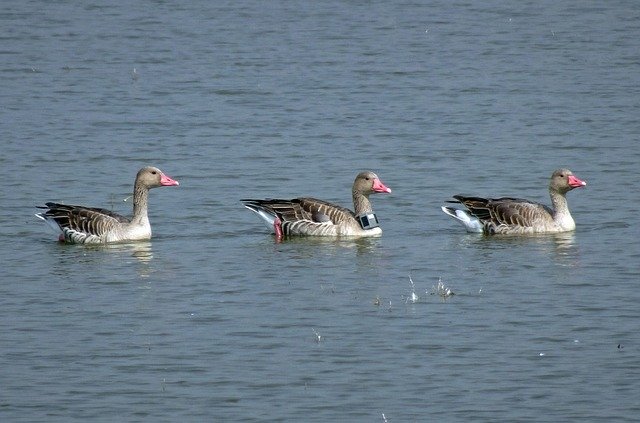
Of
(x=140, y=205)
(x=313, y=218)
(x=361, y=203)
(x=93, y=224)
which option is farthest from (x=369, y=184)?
(x=93, y=224)

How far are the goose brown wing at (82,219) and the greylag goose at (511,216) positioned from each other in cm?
431

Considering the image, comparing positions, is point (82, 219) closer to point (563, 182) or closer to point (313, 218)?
point (313, 218)

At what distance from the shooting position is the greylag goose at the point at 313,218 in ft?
65.5

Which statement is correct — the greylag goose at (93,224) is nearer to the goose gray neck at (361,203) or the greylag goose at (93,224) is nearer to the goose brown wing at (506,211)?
the goose gray neck at (361,203)

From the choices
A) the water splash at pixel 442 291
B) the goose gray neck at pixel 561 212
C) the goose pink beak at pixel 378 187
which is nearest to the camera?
the water splash at pixel 442 291

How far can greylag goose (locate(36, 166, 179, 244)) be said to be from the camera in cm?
1934

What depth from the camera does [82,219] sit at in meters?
19.3

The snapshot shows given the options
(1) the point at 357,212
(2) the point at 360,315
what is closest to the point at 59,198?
(1) the point at 357,212

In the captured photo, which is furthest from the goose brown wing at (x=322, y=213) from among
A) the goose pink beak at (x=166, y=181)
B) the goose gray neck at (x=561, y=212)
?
the goose gray neck at (x=561, y=212)

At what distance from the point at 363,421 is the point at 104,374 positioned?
241 cm

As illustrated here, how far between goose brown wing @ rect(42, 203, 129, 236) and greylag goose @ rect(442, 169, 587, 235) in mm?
4307

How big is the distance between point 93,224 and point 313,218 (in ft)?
9.16

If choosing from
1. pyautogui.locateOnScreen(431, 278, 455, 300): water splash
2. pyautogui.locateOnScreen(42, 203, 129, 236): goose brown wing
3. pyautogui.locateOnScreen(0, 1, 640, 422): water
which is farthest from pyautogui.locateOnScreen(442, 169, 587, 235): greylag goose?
pyautogui.locateOnScreen(42, 203, 129, 236): goose brown wing

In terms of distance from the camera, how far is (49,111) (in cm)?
2864
